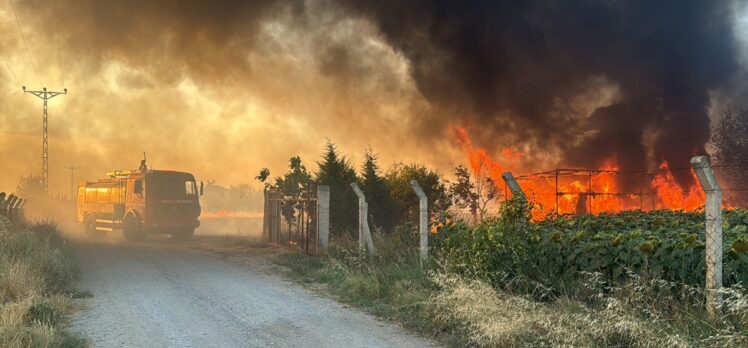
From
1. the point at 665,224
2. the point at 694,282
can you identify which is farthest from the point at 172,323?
the point at 665,224

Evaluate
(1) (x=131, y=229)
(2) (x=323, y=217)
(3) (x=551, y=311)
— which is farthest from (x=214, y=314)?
(1) (x=131, y=229)

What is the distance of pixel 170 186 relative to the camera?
23.6 meters

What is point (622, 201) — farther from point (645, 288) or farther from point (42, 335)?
point (42, 335)

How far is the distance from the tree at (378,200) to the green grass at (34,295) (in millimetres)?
9297

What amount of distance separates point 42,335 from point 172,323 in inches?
68.4

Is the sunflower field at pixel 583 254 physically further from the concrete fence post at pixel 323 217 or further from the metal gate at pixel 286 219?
the metal gate at pixel 286 219

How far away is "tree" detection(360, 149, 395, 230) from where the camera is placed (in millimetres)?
18678

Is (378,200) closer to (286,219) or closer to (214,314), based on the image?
(286,219)

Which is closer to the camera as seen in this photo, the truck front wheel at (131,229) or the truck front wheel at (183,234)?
the truck front wheel at (131,229)

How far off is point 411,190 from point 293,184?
446 centimetres

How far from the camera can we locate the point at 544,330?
6.31 metres

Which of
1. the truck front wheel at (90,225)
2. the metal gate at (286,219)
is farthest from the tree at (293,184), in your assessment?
the truck front wheel at (90,225)

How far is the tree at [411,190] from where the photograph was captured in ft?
65.8

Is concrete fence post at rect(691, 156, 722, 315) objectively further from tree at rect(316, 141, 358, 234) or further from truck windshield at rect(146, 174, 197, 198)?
truck windshield at rect(146, 174, 197, 198)
